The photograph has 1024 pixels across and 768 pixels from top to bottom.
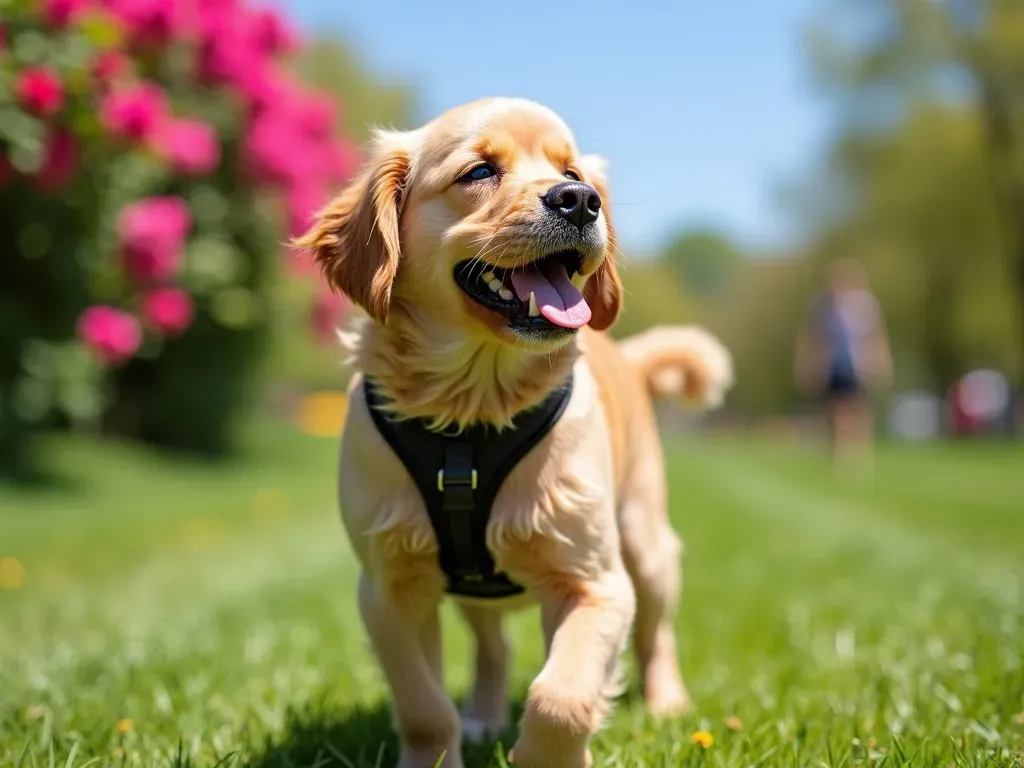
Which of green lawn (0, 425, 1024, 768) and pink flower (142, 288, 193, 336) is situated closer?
green lawn (0, 425, 1024, 768)

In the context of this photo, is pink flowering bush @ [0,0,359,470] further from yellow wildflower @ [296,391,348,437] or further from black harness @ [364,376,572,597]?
yellow wildflower @ [296,391,348,437]

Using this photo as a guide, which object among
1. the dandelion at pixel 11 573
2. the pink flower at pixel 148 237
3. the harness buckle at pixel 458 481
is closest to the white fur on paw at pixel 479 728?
the harness buckle at pixel 458 481

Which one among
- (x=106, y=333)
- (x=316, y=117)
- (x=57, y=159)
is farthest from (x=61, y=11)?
(x=316, y=117)

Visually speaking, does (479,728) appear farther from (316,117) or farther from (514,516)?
(316,117)

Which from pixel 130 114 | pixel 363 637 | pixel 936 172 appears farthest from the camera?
pixel 936 172

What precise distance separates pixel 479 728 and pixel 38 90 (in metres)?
4.78

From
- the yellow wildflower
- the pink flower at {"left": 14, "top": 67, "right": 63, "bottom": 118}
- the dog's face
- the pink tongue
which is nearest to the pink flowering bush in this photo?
the pink flower at {"left": 14, "top": 67, "right": 63, "bottom": 118}

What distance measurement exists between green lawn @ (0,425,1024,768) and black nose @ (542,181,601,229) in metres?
1.39

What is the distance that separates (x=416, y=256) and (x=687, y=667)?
2.14 meters

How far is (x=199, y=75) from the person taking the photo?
11320mm

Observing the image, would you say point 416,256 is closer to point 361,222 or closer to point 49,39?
point 361,222

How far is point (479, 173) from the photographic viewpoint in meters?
2.79

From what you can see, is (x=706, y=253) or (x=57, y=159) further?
(x=706, y=253)

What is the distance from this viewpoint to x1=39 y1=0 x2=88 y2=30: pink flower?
19.7ft
